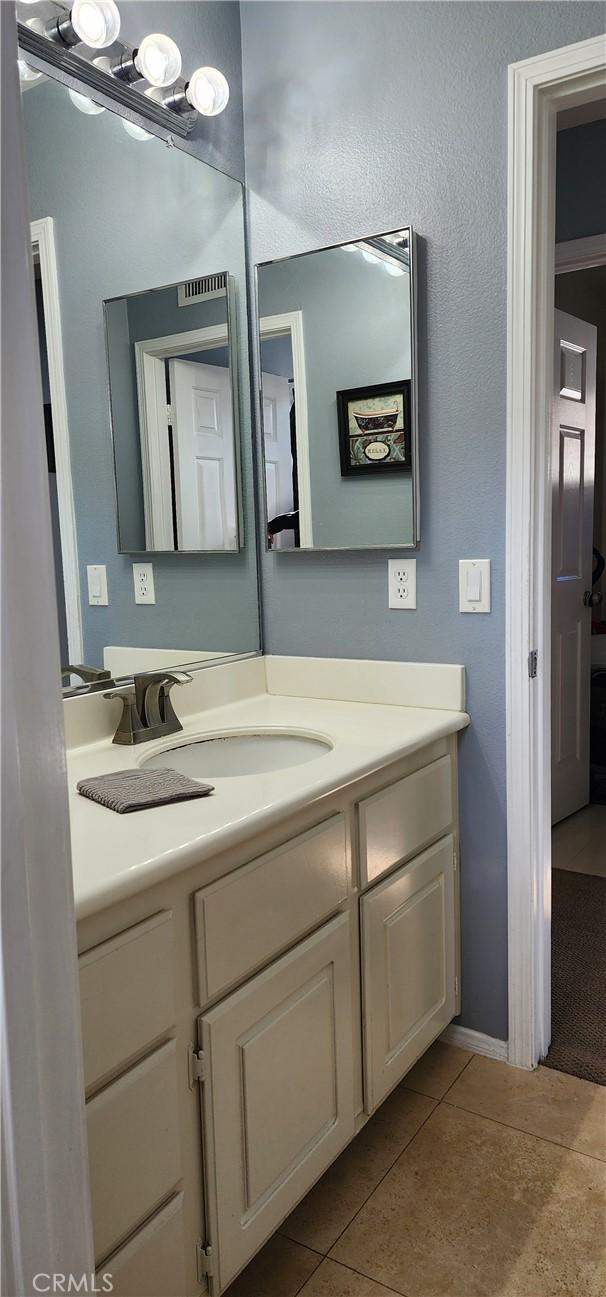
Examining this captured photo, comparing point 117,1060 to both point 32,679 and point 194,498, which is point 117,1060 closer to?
point 32,679

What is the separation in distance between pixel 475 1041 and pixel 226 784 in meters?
1.09

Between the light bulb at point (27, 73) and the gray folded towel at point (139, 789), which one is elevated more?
the light bulb at point (27, 73)

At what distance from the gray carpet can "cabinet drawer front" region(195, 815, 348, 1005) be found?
2.90 feet

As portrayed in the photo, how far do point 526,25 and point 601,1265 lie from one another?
7.34 feet

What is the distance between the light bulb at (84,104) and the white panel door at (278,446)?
65cm

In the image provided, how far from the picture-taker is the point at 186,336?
1.96 metres

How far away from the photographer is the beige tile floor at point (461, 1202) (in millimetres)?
1418

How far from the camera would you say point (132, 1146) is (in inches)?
42.2

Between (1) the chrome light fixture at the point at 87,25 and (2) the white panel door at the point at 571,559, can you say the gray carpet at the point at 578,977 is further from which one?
(1) the chrome light fixture at the point at 87,25

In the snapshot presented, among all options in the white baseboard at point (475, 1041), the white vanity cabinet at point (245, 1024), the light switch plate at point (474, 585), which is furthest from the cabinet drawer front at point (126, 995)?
the white baseboard at point (475, 1041)

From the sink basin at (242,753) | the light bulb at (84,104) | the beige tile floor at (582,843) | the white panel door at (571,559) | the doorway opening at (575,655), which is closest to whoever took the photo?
the light bulb at (84,104)

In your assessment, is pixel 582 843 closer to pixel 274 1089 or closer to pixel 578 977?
pixel 578 977

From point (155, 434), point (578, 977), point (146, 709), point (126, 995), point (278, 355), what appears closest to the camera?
point (126, 995)

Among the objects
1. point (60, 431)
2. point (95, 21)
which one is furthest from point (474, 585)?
point (95, 21)
